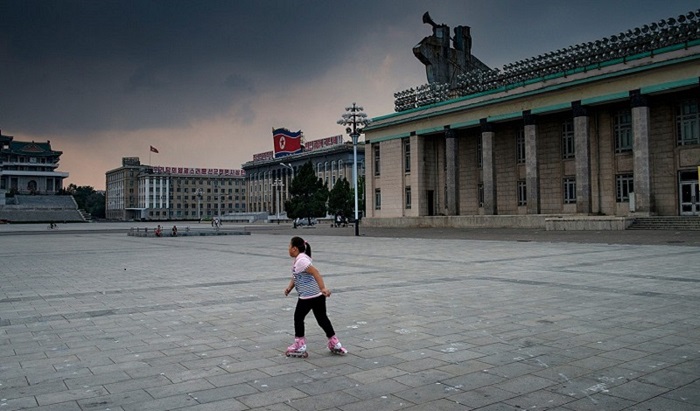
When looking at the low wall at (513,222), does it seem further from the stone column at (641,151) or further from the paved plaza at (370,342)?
the paved plaza at (370,342)

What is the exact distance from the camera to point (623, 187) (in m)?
37.4

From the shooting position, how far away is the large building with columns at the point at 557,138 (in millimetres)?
33844

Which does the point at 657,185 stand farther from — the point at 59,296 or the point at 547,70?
the point at 59,296

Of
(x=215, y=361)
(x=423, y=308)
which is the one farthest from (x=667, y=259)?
(x=215, y=361)

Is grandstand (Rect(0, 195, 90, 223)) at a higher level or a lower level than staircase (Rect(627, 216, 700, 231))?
higher

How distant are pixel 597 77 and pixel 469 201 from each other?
16187 millimetres

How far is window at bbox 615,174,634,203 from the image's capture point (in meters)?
37.0

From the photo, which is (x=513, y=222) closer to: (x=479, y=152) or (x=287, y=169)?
(x=479, y=152)

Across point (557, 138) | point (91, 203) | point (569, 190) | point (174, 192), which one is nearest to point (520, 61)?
point (557, 138)

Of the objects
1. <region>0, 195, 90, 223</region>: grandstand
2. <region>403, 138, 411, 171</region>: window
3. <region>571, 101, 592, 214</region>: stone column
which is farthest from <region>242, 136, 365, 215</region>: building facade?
<region>571, 101, 592, 214</region>: stone column

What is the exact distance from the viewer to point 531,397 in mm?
4637

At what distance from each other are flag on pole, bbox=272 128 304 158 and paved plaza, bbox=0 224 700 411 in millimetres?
97256

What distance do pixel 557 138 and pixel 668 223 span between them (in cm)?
1227

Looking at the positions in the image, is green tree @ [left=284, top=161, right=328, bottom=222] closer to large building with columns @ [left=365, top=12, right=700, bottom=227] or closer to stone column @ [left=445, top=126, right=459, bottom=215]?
large building with columns @ [left=365, top=12, right=700, bottom=227]
